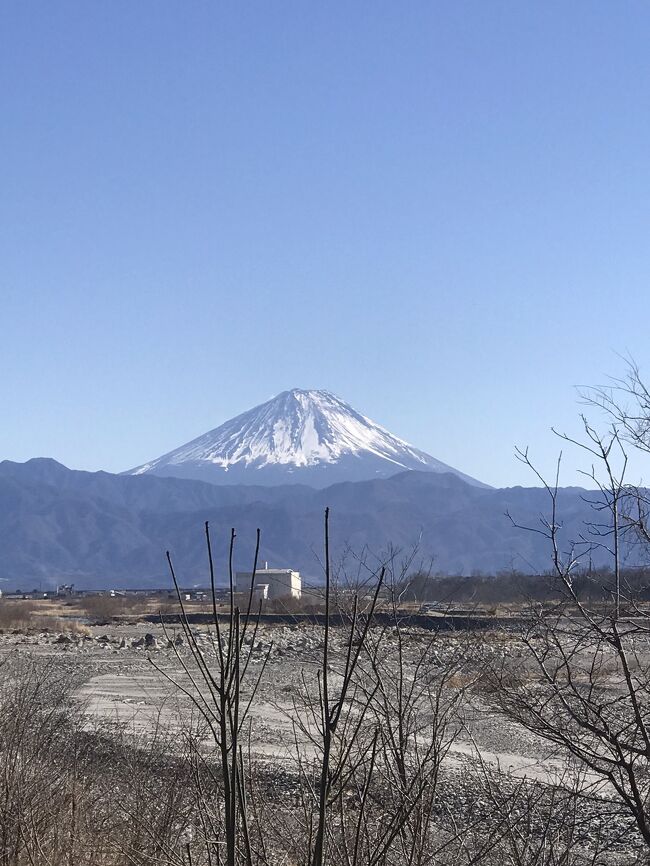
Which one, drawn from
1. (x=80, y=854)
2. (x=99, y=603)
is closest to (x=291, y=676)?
(x=80, y=854)

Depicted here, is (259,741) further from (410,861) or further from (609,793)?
(410,861)

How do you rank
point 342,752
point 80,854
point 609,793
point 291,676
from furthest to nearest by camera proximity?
point 291,676 → point 609,793 → point 80,854 → point 342,752

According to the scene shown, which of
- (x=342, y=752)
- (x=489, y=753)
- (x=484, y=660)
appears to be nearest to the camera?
(x=342, y=752)

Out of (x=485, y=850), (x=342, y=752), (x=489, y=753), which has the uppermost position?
(x=342, y=752)

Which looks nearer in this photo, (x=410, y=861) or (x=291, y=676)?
(x=410, y=861)

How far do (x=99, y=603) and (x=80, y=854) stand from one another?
8435cm

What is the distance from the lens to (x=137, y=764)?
28.3ft

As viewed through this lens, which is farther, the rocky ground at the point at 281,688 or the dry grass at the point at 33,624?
the dry grass at the point at 33,624

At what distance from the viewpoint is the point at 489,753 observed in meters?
18.8

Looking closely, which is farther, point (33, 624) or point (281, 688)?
point (33, 624)

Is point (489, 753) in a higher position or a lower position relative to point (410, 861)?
lower

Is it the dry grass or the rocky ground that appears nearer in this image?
the rocky ground

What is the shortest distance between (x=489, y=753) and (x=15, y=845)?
13.5 m

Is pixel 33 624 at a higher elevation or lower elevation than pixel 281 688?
higher
